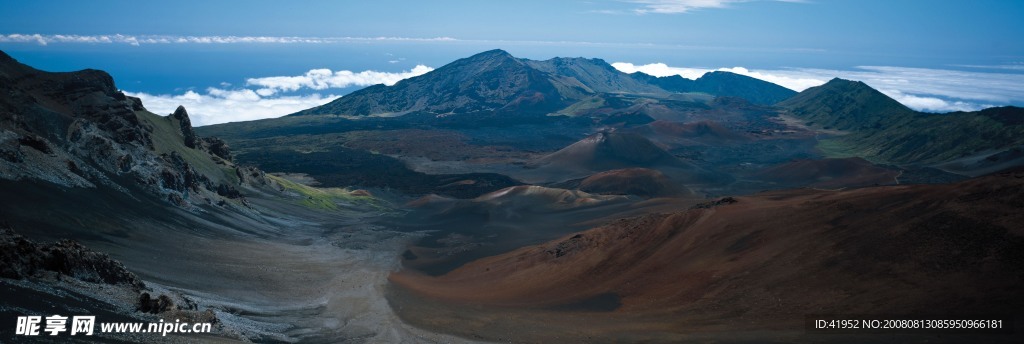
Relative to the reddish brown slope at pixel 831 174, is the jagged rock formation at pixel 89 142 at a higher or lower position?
higher

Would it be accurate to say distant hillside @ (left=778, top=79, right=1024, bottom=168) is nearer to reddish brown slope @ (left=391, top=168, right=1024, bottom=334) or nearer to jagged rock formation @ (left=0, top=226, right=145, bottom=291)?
reddish brown slope @ (left=391, top=168, right=1024, bottom=334)

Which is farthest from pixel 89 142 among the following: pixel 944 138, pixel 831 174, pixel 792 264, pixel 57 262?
pixel 944 138

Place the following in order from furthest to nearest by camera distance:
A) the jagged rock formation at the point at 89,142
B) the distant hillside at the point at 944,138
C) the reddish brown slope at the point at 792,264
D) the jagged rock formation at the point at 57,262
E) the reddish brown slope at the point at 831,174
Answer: the distant hillside at the point at 944,138 → the reddish brown slope at the point at 831,174 → the jagged rock formation at the point at 89,142 → the reddish brown slope at the point at 792,264 → the jagged rock formation at the point at 57,262

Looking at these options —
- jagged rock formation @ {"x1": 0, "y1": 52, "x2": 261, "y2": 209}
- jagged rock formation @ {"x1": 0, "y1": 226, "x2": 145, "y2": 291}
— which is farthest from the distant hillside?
jagged rock formation @ {"x1": 0, "y1": 226, "x2": 145, "y2": 291}

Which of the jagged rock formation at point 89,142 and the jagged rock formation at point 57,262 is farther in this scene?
the jagged rock formation at point 89,142

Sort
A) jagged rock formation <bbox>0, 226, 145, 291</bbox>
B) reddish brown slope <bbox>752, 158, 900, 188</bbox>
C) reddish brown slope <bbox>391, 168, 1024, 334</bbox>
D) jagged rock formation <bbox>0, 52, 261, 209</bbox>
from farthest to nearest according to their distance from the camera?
reddish brown slope <bbox>752, 158, 900, 188</bbox>, jagged rock formation <bbox>0, 52, 261, 209</bbox>, reddish brown slope <bbox>391, 168, 1024, 334</bbox>, jagged rock formation <bbox>0, 226, 145, 291</bbox>

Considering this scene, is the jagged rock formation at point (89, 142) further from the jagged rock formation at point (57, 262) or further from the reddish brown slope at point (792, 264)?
the reddish brown slope at point (792, 264)

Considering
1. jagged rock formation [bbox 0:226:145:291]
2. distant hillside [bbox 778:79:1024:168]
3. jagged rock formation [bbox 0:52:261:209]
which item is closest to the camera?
jagged rock formation [bbox 0:226:145:291]

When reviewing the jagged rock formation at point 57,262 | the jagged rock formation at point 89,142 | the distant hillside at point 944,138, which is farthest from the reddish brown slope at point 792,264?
the distant hillside at point 944,138

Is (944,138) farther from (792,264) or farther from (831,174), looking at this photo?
(792,264)

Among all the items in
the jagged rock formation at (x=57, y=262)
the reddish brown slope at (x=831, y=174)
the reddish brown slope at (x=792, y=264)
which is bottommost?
the reddish brown slope at (x=831, y=174)
